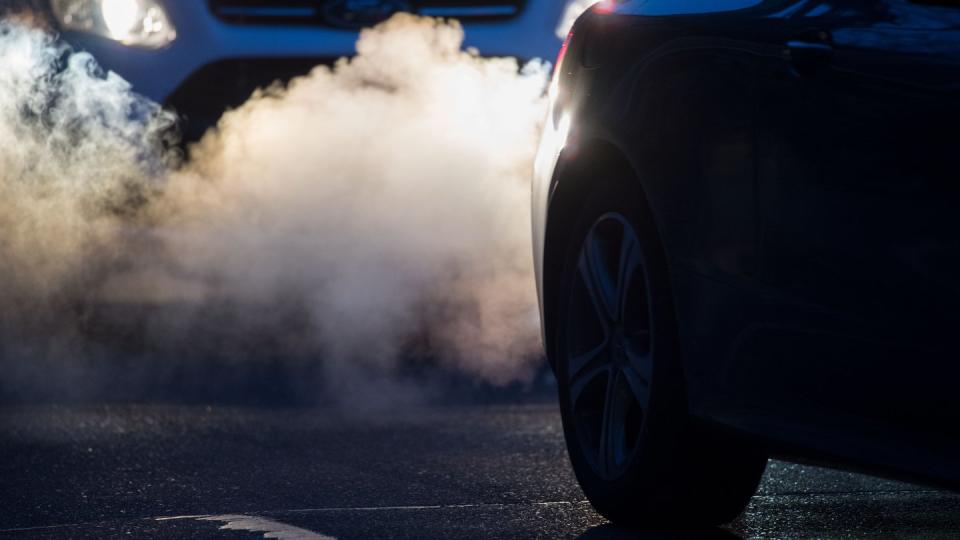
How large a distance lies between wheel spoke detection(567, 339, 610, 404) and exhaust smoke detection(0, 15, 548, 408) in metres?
2.86

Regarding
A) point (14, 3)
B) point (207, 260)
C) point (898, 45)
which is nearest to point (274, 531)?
point (898, 45)

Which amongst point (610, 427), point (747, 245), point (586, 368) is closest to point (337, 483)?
point (586, 368)

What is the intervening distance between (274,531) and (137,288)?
3473 mm

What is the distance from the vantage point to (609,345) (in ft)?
16.8

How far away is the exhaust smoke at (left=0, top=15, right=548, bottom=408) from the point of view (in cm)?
827

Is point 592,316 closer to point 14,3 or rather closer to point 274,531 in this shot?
point 274,531

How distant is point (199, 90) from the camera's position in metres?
8.44

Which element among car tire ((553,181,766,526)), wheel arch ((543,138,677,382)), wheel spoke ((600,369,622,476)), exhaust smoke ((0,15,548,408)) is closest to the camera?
car tire ((553,181,766,526))

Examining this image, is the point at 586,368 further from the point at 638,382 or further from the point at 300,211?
the point at 300,211

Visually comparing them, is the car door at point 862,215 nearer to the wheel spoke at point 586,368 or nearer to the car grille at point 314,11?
the wheel spoke at point 586,368

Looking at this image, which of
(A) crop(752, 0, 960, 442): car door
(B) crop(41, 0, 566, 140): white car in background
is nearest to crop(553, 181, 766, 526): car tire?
(A) crop(752, 0, 960, 442): car door

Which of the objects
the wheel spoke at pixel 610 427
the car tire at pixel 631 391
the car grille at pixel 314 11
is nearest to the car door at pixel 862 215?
the car tire at pixel 631 391

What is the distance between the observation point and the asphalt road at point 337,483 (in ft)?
16.6

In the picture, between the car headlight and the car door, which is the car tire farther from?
the car headlight
